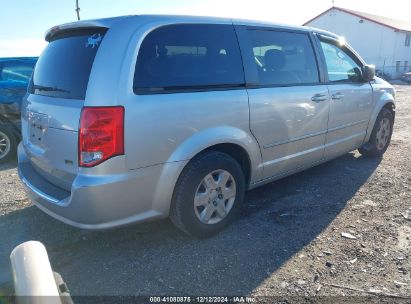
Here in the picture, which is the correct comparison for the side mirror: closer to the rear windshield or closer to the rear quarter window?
→ the rear quarter window

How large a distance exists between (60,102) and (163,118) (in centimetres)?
80

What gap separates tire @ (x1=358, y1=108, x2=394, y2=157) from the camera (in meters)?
5.51

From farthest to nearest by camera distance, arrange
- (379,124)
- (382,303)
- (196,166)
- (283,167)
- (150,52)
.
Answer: (379,124)
(283,167)
(196,166)
(150,52)
(382,303)

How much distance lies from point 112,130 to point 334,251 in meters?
2.12

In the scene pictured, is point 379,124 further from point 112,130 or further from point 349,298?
point 112,130

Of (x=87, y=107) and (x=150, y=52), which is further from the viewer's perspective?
(x=150, y=52)

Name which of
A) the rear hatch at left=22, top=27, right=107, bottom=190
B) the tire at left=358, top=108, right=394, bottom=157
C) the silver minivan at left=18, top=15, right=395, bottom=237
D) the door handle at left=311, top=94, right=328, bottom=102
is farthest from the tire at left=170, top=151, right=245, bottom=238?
the tire at left=358, top=108, right=394, bottom=157

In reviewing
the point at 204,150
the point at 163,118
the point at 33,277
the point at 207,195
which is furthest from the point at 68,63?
the point at 33,277

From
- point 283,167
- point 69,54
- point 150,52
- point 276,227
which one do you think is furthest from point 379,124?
point 69,54

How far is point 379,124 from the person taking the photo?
552 centimetres

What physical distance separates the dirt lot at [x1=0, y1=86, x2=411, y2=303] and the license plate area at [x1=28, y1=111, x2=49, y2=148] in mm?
954

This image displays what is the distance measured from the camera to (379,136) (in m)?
5.64

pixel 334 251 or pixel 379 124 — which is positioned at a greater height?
pixel 379 124

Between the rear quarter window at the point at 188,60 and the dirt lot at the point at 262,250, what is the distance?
1406 millimetres
